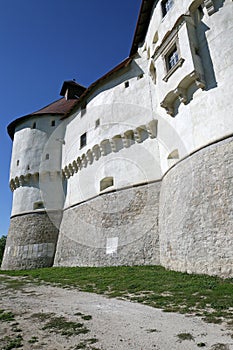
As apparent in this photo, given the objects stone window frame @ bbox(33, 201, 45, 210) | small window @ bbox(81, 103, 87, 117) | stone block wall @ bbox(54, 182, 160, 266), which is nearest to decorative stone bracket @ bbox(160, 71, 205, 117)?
stone block wall @ bbox(54, 182, 160, 266)

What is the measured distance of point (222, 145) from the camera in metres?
7.75

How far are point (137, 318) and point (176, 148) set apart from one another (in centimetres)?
722

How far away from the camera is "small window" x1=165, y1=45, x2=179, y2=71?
9992 millimetres

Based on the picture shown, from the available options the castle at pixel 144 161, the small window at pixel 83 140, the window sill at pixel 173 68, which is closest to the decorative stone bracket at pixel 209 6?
the castle at pixel 144 161

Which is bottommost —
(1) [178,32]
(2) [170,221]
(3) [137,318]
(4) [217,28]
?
(3) [137,318]

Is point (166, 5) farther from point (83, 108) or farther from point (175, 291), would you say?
point (175, 291)

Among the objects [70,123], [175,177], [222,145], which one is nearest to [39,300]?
[175,177]

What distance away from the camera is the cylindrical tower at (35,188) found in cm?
1670

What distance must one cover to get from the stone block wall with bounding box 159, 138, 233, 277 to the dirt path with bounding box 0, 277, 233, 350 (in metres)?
3.03

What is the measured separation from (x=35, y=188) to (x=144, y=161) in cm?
1010

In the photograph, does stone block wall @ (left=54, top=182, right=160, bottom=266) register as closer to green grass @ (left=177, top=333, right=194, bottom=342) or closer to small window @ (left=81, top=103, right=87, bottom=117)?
green grass @ (left=177, top=333, right=194, bottom=342)

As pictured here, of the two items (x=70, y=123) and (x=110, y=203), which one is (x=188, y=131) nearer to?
(x=110, y=203)

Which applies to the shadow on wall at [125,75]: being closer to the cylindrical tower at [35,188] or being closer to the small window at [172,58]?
the small window at [172,58]

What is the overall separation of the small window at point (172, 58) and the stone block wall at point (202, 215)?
4.30 m
